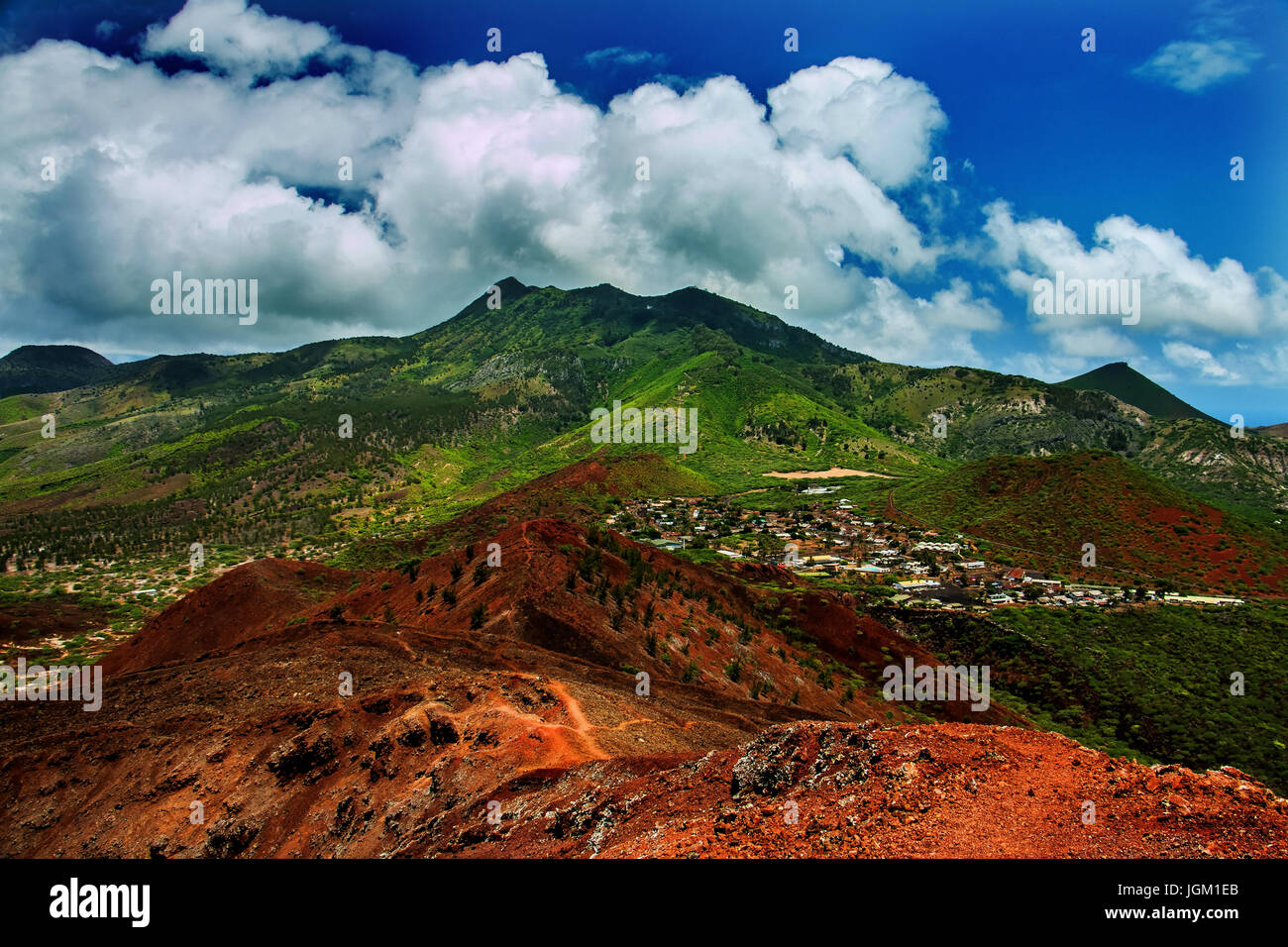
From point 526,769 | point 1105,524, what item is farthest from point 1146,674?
point 526,769

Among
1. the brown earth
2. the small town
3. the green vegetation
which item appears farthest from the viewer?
the small town

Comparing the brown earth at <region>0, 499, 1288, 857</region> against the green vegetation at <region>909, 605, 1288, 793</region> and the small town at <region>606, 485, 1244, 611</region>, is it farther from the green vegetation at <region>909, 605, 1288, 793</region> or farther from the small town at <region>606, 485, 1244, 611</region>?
the small town at <region>606, 485, 1244, 611</region>

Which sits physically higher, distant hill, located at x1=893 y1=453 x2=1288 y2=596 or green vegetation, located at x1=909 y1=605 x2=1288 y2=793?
distant hill, located at x1=893 y1=453 x2=1288 y2=596

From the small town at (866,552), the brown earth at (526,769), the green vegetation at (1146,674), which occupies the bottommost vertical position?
the green vegetation at (1146,674)

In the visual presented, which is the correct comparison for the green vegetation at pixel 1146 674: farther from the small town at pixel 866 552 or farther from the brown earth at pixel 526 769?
the brown earth at pixel 526 769

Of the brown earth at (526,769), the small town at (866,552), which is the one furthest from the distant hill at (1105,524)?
the brown earth at (526,769)

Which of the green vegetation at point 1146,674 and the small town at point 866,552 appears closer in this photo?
the green vegetation at point 1146,674

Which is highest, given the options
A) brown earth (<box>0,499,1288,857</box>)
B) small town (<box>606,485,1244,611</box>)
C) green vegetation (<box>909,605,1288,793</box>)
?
brown earth (<box>0,499,1288,857</box>)

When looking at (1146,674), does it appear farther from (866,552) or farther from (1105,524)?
(1105,524)

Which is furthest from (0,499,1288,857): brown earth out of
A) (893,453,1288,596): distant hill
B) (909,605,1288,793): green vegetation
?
(893,453,1288,596): distant hill
